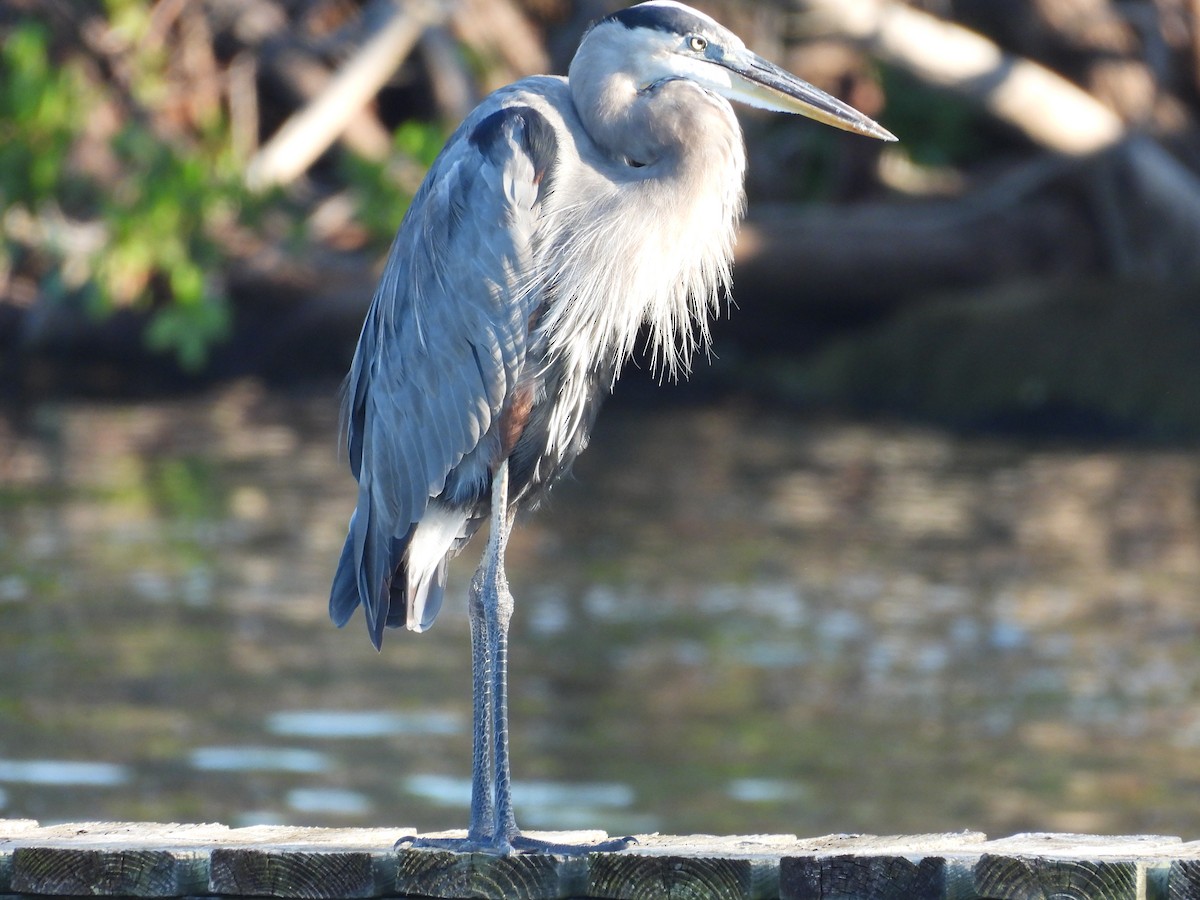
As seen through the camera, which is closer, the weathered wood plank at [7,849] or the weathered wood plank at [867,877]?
the weathered wood plank at [867,877]

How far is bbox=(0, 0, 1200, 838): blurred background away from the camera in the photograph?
7.79 meters

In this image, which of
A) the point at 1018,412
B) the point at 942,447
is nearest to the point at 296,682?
the point at 942,447

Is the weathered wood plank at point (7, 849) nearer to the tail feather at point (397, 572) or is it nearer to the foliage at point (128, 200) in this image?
the tail feather at point (397, 572)

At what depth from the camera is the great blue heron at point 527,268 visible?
4.21m

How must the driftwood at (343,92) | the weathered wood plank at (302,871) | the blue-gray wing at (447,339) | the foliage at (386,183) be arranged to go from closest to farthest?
the weathered wood plank at (302,871) → the blue-gray wing at (447,339) → the foliage at (386,183) → the driftwood at (343,92)

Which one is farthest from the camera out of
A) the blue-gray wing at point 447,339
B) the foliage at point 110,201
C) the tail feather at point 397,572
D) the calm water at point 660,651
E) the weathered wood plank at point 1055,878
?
the foliage at point 110,201

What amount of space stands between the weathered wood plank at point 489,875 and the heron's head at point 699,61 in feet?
5.27

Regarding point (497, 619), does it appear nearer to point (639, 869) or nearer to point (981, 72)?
point (639, 869)

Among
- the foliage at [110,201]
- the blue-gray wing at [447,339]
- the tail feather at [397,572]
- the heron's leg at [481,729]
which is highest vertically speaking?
the foliage at [110,201]

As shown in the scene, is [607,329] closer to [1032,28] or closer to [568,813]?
[568,813]

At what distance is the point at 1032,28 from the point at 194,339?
7674mm

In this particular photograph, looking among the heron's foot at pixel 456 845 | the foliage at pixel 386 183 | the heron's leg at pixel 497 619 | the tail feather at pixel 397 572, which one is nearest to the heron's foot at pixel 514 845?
the heron's foot at pixel 456 845

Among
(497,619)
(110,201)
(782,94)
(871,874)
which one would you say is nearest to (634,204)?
(782,94)

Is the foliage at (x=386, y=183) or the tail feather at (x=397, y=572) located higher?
the foliage at (x=386, y=183)
